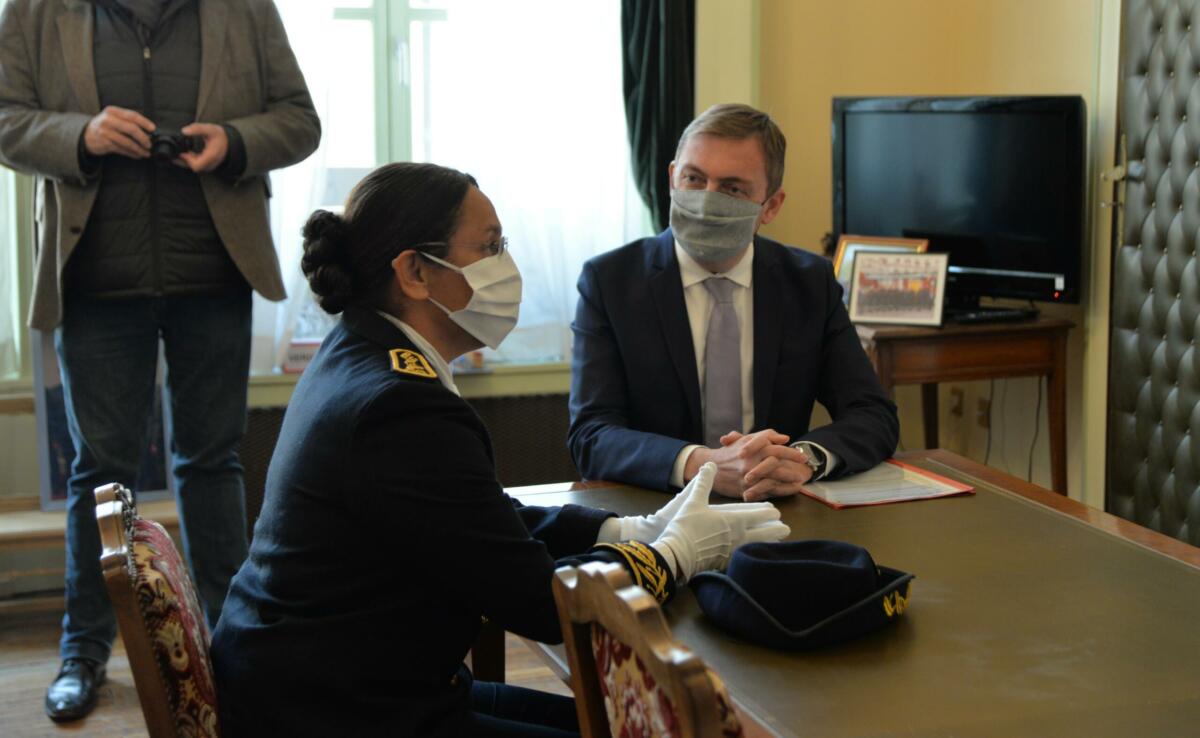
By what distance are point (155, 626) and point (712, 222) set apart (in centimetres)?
123

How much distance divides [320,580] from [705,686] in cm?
64

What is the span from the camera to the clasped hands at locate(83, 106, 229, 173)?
8.58ft

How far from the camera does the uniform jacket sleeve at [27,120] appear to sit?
264cm


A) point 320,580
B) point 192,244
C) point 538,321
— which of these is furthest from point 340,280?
point 538,321

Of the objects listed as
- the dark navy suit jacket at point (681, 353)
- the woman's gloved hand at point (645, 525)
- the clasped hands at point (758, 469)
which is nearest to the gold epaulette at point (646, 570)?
the woman's gloved hand at point (645, 525)

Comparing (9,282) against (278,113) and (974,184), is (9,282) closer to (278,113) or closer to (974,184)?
(278,113)

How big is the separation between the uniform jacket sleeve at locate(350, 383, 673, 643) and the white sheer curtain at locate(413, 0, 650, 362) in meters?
2.41

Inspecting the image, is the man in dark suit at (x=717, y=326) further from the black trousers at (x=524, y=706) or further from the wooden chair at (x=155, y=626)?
the wooden chair at (x=155, y=626)

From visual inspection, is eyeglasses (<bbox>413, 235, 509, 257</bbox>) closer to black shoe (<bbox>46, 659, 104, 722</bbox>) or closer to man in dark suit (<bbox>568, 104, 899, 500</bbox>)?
man in dark suit (<bbox>568, 104, 899, 500</bbox>)

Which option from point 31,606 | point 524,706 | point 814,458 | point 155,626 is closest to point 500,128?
point 31,606

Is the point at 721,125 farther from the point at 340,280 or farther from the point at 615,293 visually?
the point at 340,280

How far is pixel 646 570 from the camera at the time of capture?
1463 mm

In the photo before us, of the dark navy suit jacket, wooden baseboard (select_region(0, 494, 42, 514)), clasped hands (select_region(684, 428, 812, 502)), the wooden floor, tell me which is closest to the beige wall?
the dark navy suit jacket

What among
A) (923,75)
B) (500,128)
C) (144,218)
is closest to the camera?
(144,218)
